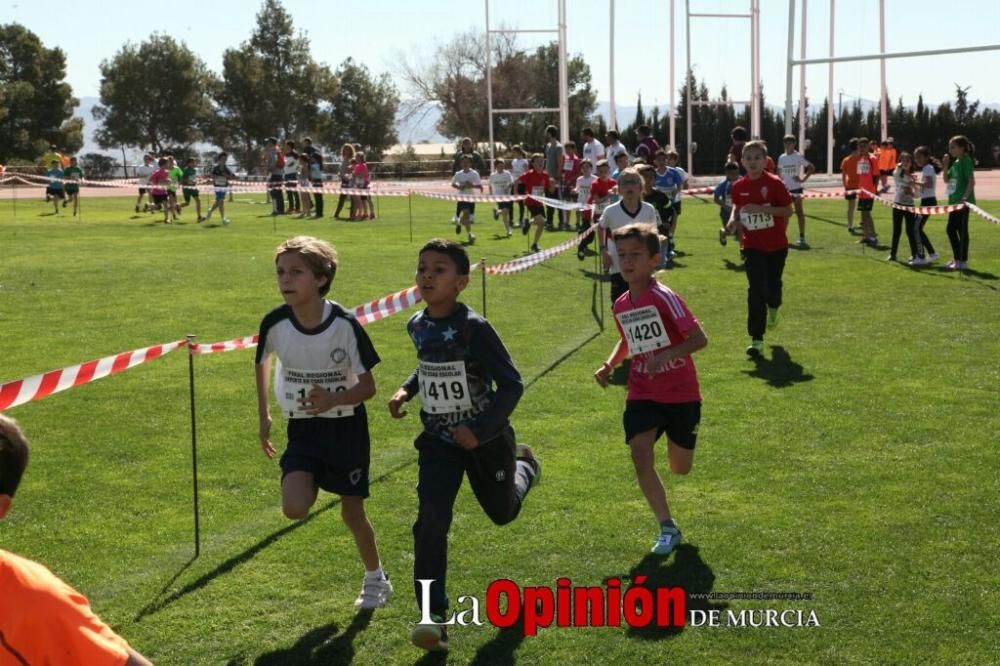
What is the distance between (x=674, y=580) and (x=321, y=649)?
186cm

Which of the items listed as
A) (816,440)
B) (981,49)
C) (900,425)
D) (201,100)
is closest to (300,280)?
(816,440)

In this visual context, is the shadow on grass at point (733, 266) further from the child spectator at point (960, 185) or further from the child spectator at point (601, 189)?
the child spectator at point (960, 185)

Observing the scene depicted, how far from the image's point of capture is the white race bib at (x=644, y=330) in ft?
21.2

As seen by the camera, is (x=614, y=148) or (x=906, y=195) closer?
(x=906, y=195)

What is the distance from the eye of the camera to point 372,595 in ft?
18.2

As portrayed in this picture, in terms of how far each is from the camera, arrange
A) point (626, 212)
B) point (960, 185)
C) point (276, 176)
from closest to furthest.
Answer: point (626, 212) < point (960, 185) < point (276, 176)

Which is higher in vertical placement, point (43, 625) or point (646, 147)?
point (646, 147)

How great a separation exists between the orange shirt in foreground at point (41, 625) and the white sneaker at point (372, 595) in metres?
3.08

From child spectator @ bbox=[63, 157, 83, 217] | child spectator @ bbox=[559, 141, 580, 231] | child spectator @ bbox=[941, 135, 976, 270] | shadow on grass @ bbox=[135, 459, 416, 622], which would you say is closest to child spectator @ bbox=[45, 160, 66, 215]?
child spectator @ bbox=[63, 157, 83, 217]

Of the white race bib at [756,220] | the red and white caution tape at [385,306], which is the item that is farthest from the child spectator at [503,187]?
the red and white caution tape at [385,306]

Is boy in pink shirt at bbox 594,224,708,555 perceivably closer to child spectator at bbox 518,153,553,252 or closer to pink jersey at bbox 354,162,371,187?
child spectator at bbox 518,153,553,252

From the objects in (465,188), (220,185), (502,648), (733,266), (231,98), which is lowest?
(502,648)

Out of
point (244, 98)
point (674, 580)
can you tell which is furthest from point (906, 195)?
point (244, 98)

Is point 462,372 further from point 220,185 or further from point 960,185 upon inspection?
point 220,185
